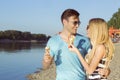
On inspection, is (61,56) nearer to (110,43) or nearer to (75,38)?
(75,38)

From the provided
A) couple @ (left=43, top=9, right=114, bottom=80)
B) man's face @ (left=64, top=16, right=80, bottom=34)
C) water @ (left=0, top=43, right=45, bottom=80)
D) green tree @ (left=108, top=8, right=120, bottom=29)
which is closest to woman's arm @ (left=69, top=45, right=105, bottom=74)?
couple @ (left=43, top=9, right=114, bottom=80)

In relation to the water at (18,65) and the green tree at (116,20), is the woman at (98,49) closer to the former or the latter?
the water at (18,65)

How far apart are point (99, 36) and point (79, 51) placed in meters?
0.34

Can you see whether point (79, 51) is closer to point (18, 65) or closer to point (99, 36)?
point (99, 36)

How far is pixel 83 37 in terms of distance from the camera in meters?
5.29

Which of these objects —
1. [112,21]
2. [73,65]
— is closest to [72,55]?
[73,65]

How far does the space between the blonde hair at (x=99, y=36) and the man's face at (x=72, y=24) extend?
222 millimetres

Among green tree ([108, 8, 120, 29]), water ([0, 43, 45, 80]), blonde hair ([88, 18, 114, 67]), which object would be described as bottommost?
water ([0, 43, 45, 80])

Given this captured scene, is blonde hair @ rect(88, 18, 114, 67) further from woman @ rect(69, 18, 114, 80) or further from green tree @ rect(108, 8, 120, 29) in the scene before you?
green tree @ rect(108, 8, 120, 29)

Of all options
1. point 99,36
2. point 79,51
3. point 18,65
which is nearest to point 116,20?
point 18,65

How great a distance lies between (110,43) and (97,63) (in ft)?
1.09

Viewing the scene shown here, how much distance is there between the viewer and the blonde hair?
518cm

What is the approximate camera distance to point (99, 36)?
518cm

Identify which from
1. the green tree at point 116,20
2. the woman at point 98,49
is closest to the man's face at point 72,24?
the woman at point 98,49
